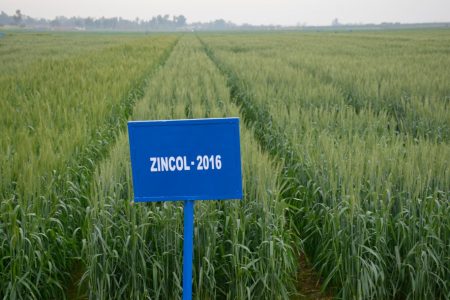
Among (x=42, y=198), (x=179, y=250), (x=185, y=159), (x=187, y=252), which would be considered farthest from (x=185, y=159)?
(x=42, y=198)

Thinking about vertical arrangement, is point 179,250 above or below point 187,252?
below

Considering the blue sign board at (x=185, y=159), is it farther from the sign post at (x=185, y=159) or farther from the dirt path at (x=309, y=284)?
the dirt path at (x=309, y=284)

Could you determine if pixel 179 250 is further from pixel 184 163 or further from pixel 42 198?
pixel 42 198

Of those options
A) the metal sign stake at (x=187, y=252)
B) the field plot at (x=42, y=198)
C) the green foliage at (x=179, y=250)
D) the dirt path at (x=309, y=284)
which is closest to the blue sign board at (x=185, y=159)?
the metal sign stake at (x=187, y=252)

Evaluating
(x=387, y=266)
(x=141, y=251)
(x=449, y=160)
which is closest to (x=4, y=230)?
(x=141, y=251)

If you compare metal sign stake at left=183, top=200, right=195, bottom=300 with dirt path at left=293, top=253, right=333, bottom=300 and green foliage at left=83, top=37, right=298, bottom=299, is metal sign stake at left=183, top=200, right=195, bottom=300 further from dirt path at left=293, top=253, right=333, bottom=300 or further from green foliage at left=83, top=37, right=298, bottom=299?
dirt path at left=293, top=253, right=333, bottom=300

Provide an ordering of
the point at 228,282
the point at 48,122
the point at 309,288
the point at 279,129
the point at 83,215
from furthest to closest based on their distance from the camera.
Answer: the point at 279,129 < the point at 48,122 < the point at 83,215 < the point at 309,288 < the point at 228,282

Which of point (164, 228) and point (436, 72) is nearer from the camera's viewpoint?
point (164, 228)

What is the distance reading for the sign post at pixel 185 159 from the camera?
7.91ft

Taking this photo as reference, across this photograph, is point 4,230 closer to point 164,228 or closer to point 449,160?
point 164,228

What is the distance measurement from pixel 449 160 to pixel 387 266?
1317 millimetres

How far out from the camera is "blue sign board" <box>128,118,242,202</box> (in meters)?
2.41

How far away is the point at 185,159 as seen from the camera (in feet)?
8.00

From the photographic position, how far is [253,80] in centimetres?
1036
